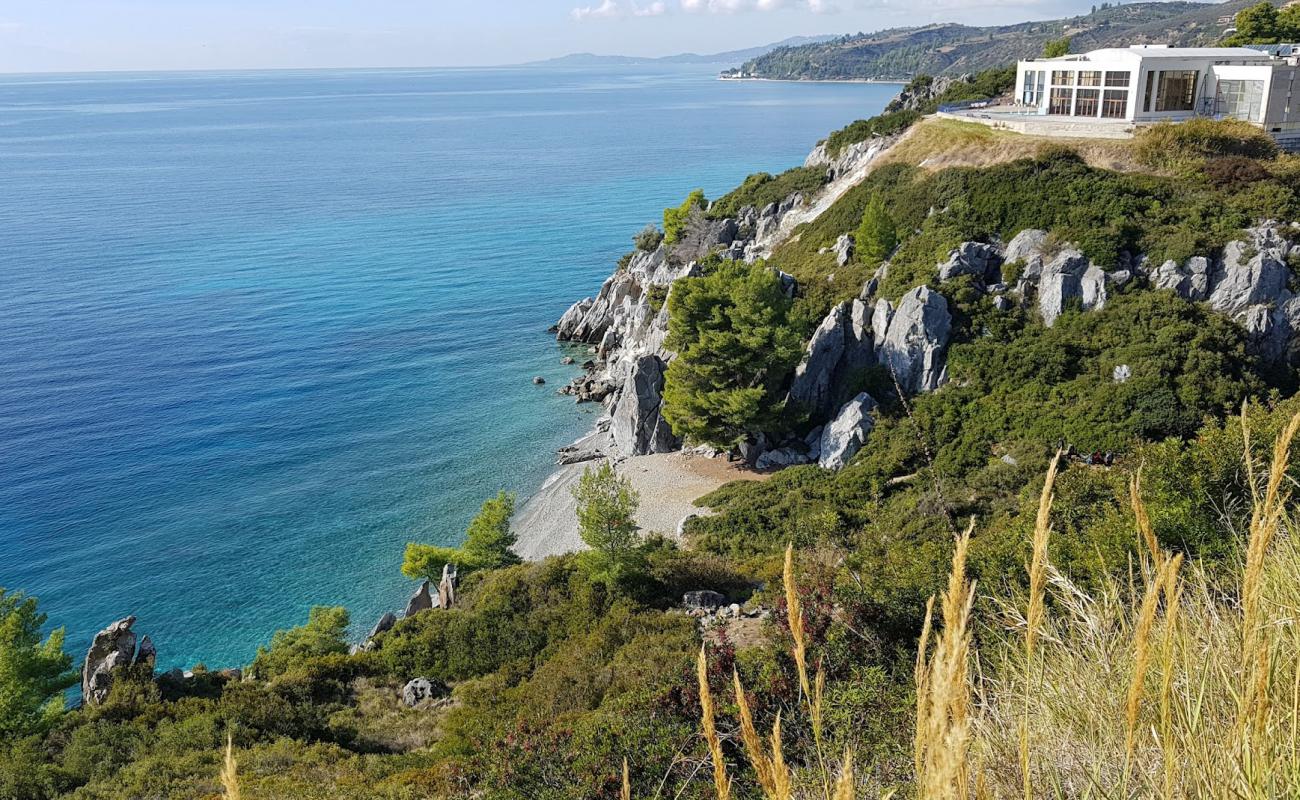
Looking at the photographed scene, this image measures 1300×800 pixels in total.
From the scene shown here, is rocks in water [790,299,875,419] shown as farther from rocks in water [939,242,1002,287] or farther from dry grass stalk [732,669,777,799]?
dry grass stalk [732,669,777,799]

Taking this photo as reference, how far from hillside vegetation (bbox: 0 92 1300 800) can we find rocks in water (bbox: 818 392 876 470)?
0.76m

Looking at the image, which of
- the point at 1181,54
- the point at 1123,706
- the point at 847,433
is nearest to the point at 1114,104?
the point at 1181,54

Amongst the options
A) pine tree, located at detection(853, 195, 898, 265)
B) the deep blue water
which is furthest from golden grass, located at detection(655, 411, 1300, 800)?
pine tree, located at detection(853, 195, 898, 265)

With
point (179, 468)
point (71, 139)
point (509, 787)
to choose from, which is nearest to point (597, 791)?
point (509, 787)

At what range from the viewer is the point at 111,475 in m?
35.2

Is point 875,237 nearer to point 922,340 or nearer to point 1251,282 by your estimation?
point 922,340

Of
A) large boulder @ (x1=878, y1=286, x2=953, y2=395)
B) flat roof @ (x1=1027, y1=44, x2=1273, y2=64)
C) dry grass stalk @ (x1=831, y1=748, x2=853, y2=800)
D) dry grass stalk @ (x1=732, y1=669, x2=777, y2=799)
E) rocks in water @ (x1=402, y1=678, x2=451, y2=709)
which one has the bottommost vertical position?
rocks in water @ (x1=402, y1=678, x2=451, y2=709)

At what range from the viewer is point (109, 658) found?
64.7 feet

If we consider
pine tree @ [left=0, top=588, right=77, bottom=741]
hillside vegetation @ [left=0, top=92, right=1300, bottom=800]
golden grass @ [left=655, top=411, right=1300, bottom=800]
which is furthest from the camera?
pine tree @ [left=0, top=588, right=77, bottom=741]

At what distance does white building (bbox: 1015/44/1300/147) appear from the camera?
38656mm

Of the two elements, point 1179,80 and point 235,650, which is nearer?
point 235,650

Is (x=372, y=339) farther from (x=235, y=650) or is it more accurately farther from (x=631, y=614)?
(x=631, y=614)

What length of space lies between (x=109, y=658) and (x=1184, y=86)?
50.6m

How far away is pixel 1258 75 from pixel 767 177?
30383 millimetres
